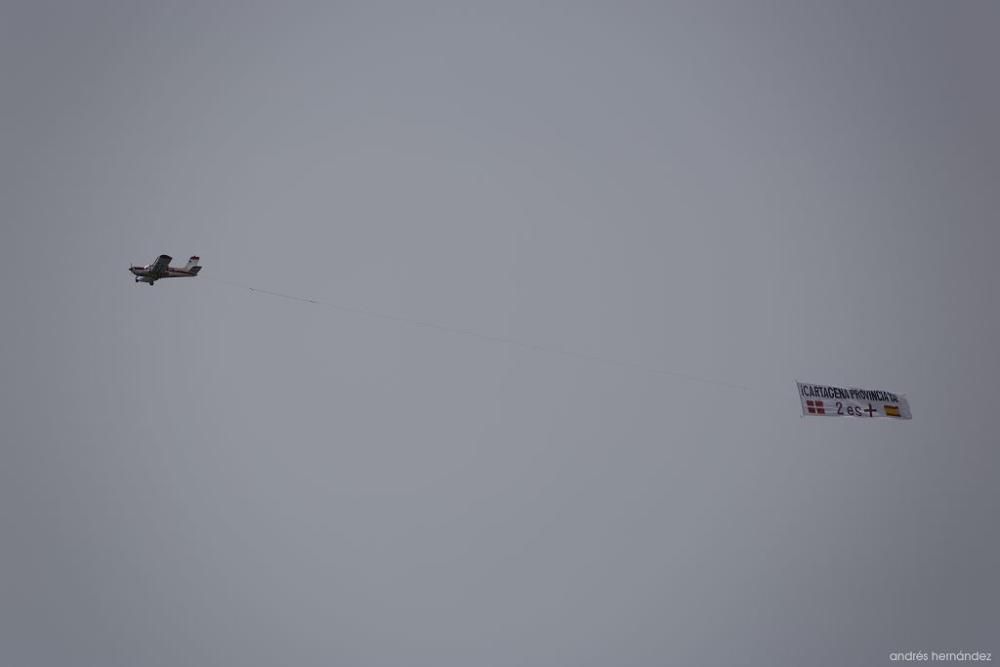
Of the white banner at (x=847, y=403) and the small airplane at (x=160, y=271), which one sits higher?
the small airplane at (x=160, y=271)

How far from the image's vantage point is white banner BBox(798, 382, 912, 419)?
227ft

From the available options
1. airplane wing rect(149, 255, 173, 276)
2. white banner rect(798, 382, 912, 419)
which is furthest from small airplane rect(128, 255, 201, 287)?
white banner rect(798, 382, 912, 419)

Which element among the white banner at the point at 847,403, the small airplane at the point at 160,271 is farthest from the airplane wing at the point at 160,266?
the white banner at the point at 847,403

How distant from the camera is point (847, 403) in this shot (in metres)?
70.4

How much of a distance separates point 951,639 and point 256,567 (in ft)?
493

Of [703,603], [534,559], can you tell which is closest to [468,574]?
[534,559]

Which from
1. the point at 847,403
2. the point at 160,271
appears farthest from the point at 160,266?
the point at 847,403

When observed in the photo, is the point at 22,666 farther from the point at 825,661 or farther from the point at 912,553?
the point at 912,553

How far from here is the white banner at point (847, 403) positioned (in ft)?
227

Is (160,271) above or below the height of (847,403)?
above

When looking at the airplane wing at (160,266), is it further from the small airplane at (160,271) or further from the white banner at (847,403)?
the white banner at (847,403)

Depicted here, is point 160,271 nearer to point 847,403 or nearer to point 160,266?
point 160,266

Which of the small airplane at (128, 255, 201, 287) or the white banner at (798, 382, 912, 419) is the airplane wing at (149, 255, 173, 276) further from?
the white banner at (798, 382, 912, 419)

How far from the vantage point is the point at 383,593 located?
15225cm
